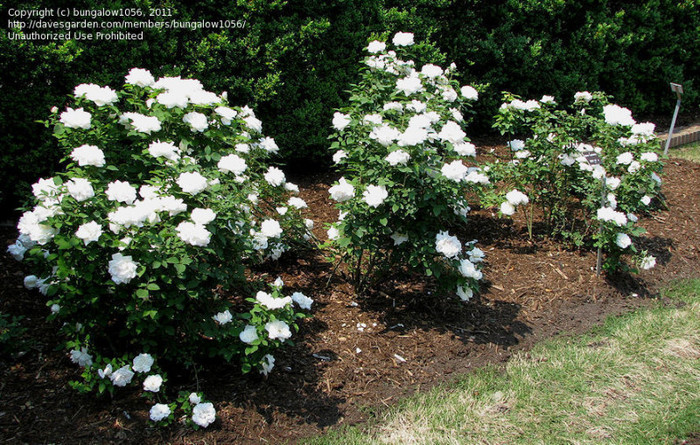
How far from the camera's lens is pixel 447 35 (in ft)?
19.9

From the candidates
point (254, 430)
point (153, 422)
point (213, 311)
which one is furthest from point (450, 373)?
point (153, 422)

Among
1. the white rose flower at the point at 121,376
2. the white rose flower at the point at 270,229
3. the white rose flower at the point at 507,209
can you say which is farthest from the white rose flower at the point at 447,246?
the white rose flower at the point at 121,376

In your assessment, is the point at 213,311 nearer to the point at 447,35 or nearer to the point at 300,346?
the point at 300,346

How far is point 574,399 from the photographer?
10.6 ft

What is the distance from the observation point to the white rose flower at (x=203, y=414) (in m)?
2.71

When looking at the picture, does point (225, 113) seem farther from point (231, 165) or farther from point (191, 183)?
point (191, 183)

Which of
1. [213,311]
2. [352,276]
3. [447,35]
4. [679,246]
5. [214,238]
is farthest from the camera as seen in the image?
[447,35]

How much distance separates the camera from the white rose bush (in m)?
2.51

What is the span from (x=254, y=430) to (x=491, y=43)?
4.93m

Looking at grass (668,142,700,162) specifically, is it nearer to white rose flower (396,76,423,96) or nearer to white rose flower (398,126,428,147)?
white rose flower (396,76,423,96)

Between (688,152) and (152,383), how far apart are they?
709 cm

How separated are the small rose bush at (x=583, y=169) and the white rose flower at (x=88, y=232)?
9.83 feet

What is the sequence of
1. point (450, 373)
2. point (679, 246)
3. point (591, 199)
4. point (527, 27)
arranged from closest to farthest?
point (450, 373) < point (591, 199) < point (679, 246) < point (527, 27)

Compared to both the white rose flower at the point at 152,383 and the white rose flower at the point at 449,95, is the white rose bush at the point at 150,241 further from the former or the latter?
the white rose flower at the point at 449,95
